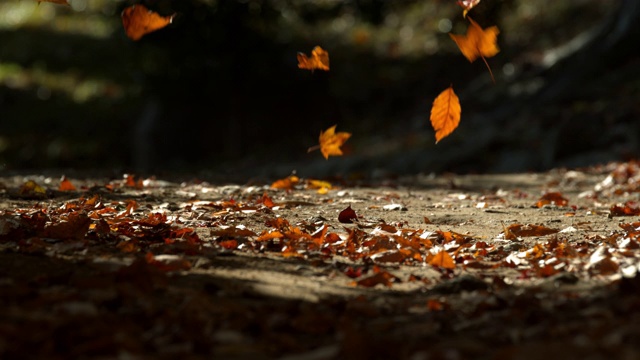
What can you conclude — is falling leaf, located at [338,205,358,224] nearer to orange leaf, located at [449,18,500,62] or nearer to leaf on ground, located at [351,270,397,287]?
orange leaf, located at [449,18,500,62]

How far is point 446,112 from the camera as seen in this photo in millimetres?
3689

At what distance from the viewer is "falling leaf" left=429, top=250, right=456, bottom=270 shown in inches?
117

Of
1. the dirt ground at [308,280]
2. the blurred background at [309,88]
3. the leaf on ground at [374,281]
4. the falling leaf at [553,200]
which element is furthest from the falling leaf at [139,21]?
the blurred background at [309,88]

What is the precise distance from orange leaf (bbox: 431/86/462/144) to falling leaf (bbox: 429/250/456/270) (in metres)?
0.79

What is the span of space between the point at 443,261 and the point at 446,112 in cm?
97

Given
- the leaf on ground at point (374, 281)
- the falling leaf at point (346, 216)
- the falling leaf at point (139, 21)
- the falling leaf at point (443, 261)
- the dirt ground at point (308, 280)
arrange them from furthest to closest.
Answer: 1. the falling leaf at point (346, 216)
2. the falling leaf at point (139, 21)
3. the falling leaf at point (443, 261)
4. the leaf on ground at point (374, 281)
5. the dirt ground at point (308, 280)

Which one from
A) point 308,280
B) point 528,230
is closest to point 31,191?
point 308,280

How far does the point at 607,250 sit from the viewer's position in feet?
9.87

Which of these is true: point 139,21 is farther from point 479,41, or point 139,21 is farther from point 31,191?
point 31,191

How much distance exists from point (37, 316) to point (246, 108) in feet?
32.1

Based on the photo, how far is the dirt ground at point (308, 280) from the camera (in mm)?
1993

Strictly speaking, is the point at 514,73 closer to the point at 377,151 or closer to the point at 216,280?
the point at 377,151

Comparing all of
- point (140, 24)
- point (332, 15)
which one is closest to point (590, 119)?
point (332, 15)

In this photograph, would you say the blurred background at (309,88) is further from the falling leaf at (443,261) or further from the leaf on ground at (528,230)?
the falling leaf at (443,261)
